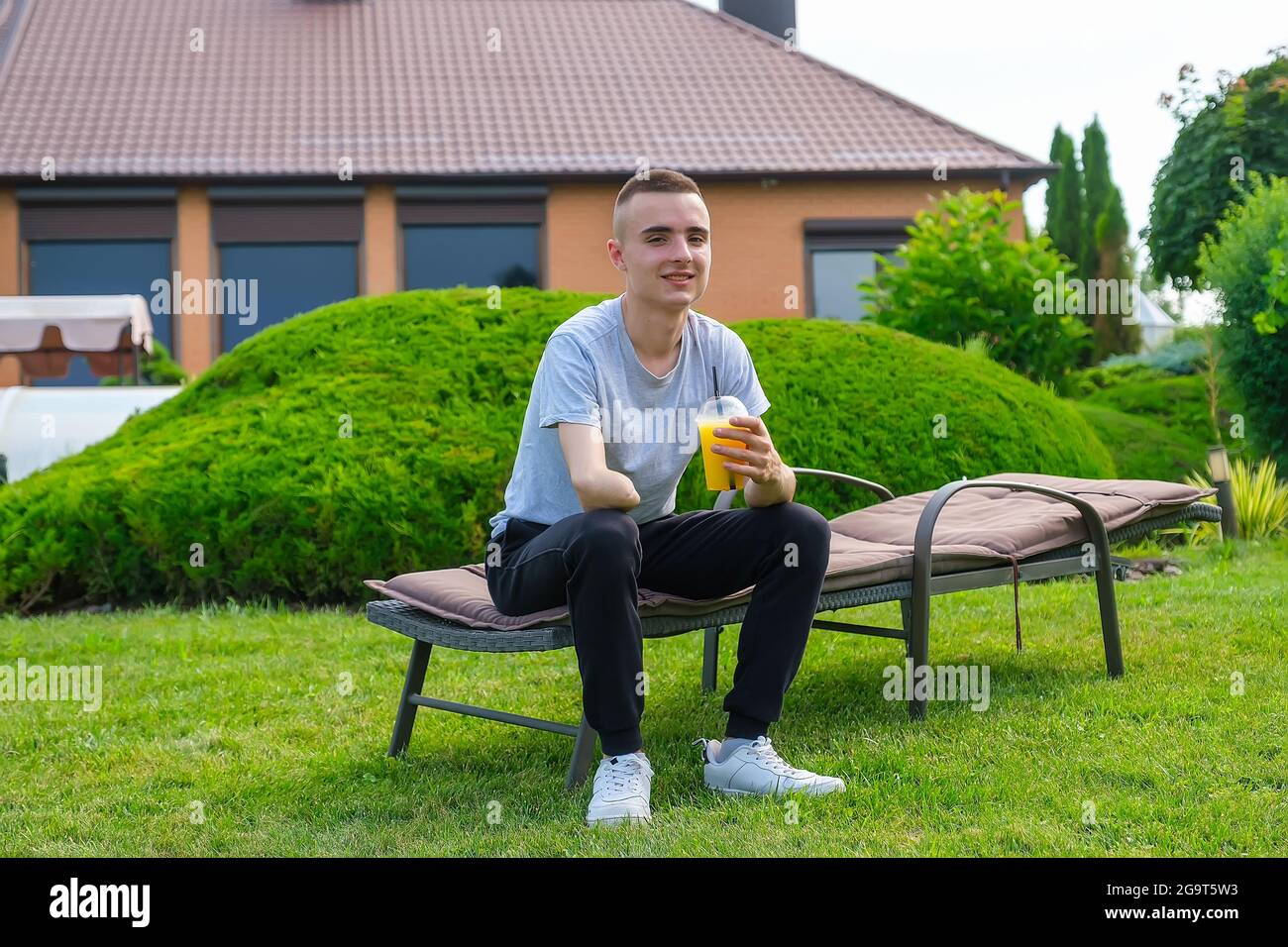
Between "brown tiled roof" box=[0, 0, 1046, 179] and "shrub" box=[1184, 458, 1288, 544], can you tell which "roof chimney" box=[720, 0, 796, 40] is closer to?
"brown tiled roof" box=[0, 0, 1046, 179]

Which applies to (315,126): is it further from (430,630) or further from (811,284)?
(430,630)

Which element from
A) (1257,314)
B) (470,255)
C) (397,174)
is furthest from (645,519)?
(470,255)

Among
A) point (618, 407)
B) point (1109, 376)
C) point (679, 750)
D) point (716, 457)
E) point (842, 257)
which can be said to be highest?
point (842, 257)

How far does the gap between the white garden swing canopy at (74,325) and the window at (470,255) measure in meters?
4.24

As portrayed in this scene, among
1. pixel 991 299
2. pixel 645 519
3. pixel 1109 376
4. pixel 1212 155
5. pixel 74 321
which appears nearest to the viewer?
pixel 645 519

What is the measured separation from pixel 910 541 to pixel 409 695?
63.9 inches

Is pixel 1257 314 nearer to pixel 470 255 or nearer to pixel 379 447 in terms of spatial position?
pixel 379 447

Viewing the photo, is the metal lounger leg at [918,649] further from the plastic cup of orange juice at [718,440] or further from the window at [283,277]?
the window at [283,277]

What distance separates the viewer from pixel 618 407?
3.18 m

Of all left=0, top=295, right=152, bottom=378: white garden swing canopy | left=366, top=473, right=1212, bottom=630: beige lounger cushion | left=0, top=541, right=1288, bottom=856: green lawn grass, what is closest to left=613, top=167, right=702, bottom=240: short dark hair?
left=366, top=473, right=1212, bottom=630: beige lounger cushion

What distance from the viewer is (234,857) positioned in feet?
9.17

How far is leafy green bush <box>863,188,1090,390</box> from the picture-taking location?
29.6 ft

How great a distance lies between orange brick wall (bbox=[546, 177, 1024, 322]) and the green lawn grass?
32.7 ft

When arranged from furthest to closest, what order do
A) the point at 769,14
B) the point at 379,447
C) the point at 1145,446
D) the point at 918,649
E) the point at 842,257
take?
1. the point at 769,14
2. the point at 842,257
3. the point at 1145,446
4. the point at 379,447
5. the point at 918,649
